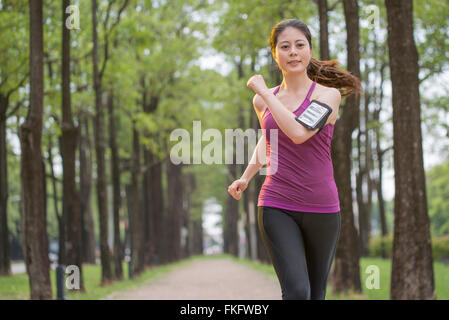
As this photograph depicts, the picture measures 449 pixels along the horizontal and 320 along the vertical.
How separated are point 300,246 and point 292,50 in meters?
1.05

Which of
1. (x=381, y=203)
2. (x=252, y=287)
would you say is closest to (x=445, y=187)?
(x=381, y=203)

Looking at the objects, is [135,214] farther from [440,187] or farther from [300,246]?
[440,187]

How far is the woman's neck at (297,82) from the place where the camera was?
3.68 meters

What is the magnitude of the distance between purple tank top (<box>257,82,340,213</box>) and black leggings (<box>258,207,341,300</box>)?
5 centimetres

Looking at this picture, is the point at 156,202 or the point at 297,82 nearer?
the point at 297,82

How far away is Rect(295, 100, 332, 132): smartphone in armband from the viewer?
3.36 metres

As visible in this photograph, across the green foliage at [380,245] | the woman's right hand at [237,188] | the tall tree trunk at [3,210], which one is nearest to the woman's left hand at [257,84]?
the woman's right hand at [237,188]

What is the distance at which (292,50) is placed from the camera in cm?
Result: 354

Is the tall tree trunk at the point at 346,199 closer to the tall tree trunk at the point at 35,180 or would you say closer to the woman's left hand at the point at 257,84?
the tall tree trunk at the point at 35,180

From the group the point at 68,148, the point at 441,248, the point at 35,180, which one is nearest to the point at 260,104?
the point at 35,180

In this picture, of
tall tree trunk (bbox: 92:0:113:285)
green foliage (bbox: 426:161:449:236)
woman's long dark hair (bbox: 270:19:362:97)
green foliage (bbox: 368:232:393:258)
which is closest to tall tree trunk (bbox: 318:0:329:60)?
tall tree trunk (bbox: 92:0:113:285)

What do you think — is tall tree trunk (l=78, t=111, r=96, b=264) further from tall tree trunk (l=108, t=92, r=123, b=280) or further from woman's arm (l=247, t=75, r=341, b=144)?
woman's arm (l=247, t=75, r=341, b=144)
